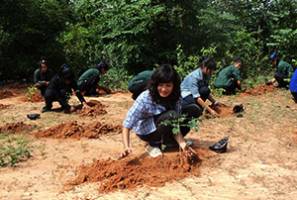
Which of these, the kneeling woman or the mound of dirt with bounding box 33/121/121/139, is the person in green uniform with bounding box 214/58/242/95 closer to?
the mound of dirt with bounding box 33/121/121/139

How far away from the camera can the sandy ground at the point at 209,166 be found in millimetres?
5016

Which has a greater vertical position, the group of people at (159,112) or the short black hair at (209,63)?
the short black hair at (209,63)

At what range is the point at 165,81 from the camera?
561 cm

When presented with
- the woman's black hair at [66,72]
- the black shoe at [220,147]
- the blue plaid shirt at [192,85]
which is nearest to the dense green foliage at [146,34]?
the woman's black hair at [66,72]

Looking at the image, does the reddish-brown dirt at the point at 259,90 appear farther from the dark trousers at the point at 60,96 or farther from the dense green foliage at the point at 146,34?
the dark trousers at the point at 60,96

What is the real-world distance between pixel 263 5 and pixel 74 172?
12.5 meters

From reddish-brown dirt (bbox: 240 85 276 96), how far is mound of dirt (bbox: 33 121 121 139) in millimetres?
4751

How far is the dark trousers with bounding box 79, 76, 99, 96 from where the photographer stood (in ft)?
39.9

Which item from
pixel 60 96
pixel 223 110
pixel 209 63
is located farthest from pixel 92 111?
pixel 209 63

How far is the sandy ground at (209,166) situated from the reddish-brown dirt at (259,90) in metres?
2.44

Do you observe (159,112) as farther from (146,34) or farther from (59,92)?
(146,34)

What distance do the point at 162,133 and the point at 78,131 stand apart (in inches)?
80.6

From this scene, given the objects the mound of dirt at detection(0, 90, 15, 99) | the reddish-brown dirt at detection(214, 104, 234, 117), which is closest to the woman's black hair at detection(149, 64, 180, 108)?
the reddish-brown dirt at detection(214, 104, 234, 117)

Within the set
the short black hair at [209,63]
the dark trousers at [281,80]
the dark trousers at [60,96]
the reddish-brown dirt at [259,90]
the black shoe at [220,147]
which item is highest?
the short black hair at [209,63]
